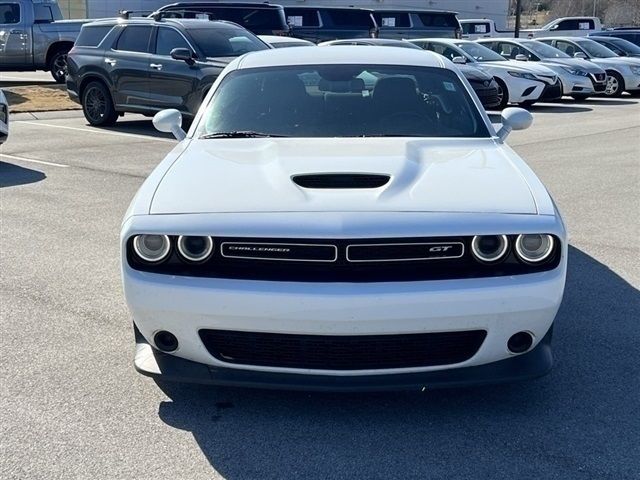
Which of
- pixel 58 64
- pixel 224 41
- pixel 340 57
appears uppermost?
pixel 340 57

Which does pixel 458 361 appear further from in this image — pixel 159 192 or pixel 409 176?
pixel 159 192

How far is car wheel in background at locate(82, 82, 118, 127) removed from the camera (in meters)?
14.5

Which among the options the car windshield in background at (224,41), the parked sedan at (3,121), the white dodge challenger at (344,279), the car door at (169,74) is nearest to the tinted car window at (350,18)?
the car windshield in background at (224,41)

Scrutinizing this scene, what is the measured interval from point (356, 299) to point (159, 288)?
817mm

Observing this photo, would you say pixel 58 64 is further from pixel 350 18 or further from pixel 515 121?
pixel 515 121

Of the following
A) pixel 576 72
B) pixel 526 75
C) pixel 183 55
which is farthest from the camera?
pixel 576 72

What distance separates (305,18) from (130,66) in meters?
13.0

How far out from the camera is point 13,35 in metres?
21.3

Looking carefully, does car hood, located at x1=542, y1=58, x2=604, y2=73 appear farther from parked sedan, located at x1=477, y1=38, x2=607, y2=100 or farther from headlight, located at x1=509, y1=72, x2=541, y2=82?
headlight, located at x1=509, y1=72, x2=541, y2=82

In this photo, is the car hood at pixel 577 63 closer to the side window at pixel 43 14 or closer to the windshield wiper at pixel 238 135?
the side window at pixel 43 14

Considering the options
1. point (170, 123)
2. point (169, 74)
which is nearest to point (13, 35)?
point (169, 74)

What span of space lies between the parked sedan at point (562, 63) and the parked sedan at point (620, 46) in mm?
3276

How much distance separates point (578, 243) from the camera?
21.9 ft

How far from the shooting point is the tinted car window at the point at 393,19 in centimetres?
2773
